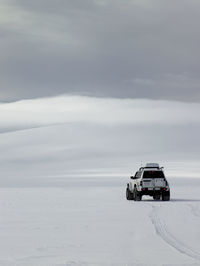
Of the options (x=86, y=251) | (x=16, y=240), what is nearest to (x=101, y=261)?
(x=86, y=251)

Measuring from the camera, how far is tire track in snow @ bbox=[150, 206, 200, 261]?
12.1m

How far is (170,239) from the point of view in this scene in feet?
47.7

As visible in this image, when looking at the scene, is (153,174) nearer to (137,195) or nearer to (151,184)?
(151,184)

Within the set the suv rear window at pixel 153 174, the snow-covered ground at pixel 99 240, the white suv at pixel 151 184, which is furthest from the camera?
the suv rear window at pixel 153 174

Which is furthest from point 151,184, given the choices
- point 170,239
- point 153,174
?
point 170,239

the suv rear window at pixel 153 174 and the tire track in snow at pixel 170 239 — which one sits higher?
the suv rear window at pixel 153 174

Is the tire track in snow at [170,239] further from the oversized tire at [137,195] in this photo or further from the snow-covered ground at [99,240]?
the oversized tire at [137,195]

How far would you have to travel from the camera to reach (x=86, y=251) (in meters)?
12.6

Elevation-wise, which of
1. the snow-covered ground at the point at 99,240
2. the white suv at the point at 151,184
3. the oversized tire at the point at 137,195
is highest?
the white suv at the point at 151,184

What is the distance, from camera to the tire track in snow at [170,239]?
12.1m

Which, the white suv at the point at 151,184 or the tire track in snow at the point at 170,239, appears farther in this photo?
the white suv at the point at 151,184

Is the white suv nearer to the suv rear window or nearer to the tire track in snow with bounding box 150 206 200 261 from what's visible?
the suv rear window

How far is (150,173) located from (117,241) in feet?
69.4

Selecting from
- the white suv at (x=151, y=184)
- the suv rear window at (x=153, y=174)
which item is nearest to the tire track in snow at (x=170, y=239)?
the white suv at (x=151, y=184)
